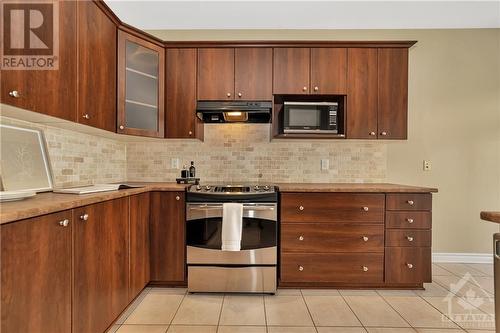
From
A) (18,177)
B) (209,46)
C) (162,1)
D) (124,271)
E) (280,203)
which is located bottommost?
(124,271)

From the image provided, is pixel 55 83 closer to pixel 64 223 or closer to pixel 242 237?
pixel 64 223

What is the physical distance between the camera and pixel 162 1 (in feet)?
8.79

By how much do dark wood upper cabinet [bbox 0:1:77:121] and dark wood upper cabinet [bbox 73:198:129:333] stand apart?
591 mm

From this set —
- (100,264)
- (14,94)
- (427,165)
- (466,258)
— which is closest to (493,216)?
(100,264)

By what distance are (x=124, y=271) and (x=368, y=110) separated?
2.53 m

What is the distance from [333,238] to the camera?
2.37 metres

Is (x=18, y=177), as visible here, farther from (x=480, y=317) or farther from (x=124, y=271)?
(x=480, y=317)

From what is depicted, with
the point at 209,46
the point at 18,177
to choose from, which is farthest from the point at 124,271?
the point at 209,46

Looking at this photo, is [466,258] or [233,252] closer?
[233,252]

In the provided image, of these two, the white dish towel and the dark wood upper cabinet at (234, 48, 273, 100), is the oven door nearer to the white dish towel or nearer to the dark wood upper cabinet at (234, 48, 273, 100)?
the white dish towel

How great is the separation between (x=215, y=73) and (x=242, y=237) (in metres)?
1.58

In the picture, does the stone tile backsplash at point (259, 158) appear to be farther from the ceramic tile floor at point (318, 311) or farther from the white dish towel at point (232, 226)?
the ceramic tile floor at point (318, 311)

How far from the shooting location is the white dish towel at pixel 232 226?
2244 millimetres

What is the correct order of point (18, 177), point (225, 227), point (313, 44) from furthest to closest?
point (313, 44) < point (225, 227) < point (18, 177)
